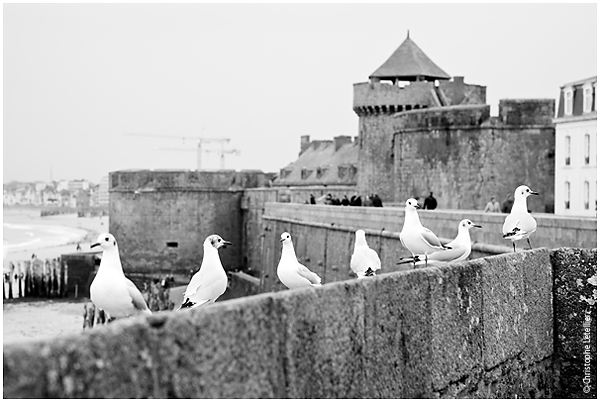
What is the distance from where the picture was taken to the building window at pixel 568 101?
108ft

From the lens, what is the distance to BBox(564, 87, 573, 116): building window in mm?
33031

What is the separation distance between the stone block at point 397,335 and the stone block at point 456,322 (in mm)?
75

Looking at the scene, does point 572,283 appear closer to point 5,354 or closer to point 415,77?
point 5,354

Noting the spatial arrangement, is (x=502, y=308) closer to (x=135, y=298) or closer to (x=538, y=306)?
(x=538, y=306)

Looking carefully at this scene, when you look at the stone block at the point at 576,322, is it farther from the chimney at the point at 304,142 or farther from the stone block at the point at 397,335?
the chimney at the point at 304,142

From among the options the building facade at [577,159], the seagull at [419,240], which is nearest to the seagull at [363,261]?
the seagull at [419,240]

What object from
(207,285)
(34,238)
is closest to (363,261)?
(207,285)

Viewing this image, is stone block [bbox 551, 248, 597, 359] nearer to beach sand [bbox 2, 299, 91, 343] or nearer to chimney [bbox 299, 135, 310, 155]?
beach sand [bbox 2, 299, 91, 343]

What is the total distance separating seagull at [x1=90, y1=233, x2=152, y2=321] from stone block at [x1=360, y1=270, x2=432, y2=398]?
1.52m

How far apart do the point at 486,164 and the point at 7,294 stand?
2653 cm

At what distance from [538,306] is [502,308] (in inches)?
22.1

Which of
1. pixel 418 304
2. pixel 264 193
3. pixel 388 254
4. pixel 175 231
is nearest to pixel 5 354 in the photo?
pixel 418 304

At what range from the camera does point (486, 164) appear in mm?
32062

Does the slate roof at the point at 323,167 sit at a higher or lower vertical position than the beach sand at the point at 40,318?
higher
